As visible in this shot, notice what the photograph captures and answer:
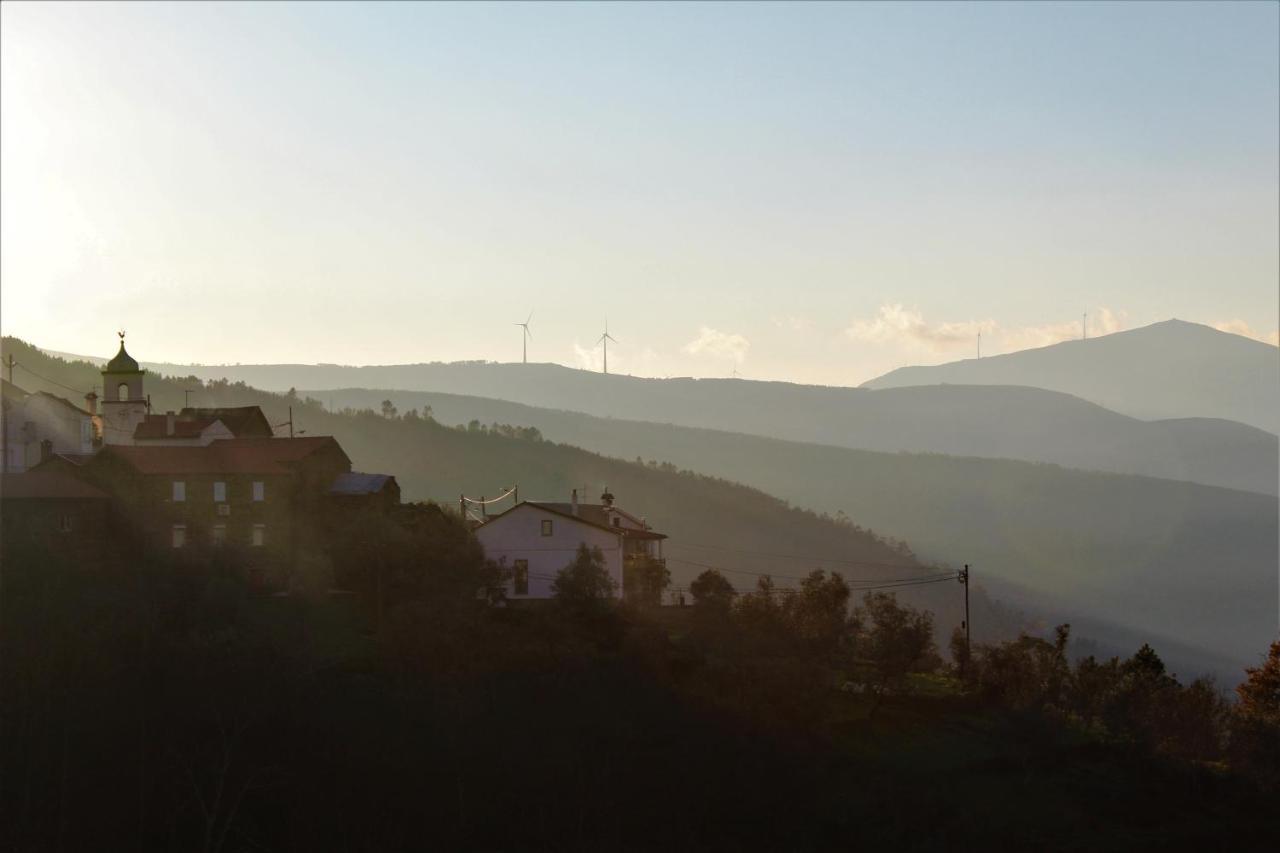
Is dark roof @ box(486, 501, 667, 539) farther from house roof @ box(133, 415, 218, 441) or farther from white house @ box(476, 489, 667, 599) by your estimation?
house roof @ box(133, 415, 218, 441)

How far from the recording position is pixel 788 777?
57.4 meters

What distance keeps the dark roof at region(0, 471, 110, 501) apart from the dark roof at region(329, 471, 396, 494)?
10.6m

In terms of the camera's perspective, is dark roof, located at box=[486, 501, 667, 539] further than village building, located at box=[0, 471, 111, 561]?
Yes

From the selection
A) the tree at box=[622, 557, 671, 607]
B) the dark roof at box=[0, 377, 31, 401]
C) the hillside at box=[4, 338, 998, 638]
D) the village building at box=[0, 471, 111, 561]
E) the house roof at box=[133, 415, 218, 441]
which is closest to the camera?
the village building at box=[0, 471, 111, 561]

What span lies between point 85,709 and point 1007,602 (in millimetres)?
132423

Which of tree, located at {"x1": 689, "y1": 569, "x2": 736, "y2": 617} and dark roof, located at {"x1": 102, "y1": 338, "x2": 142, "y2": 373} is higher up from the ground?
dark roof, located at {"x1": 102, "y1": 338, "x2": 142, "y2": 373}

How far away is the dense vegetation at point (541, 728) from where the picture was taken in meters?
51.8

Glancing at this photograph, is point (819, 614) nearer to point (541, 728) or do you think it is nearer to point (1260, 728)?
point (541, 728)

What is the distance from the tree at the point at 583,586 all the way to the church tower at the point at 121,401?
28273 mm

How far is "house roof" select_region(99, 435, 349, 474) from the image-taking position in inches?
2859

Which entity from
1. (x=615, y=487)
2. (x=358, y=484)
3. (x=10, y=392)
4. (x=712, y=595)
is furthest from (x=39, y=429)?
(x=615, y=487)

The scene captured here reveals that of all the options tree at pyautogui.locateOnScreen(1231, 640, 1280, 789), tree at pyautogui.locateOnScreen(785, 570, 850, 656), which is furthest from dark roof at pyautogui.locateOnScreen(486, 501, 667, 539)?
tree at pyautogui.locateOnScreen(1231, 640, 1280, 789)

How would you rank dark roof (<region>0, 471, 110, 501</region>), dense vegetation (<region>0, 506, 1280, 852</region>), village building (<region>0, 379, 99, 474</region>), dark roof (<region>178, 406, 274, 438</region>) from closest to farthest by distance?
dense vegetation (<region>0, 506, 1280, 852</region>)
dark roof (<region>0, 471, 110, 501</region>)
dark roof (<region>178, 406, 274, 438</region>)
village building (<region>0, 379, 99, 474</region>)

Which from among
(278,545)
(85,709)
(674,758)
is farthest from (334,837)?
(278,545)
